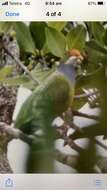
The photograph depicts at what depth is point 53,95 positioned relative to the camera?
0.58 meters

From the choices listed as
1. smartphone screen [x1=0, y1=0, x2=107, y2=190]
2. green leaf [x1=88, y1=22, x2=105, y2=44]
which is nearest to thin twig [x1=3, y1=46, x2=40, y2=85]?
smartphone screen [x1=0, y1=0, x2=107, y2=190]

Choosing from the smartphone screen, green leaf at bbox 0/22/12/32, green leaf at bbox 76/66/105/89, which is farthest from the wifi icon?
green leaf at bbox 0/22/12/32

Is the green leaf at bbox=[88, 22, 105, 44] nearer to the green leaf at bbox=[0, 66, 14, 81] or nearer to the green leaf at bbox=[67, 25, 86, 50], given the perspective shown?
the green leaf at bbox=[67, 25, 86, 50]

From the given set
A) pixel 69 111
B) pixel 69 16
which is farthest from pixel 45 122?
pixel 69 16

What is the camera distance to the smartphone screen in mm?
574

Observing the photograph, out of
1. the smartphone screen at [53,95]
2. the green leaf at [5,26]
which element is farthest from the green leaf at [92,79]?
the green leaf at [5,26]

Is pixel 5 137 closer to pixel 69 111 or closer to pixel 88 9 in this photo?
pixel 69 111

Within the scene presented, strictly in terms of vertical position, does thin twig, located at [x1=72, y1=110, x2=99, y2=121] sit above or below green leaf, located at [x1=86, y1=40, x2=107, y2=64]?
below

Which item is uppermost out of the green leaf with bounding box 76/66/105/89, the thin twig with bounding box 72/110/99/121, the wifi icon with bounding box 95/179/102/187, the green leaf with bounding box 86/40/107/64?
the green leaf with bounding box 86/40/107/64

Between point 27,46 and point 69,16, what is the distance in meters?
0.07

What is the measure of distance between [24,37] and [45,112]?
11 cm

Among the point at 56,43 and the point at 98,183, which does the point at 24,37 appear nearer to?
the point at 56,43

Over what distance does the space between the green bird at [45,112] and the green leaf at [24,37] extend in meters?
0.05

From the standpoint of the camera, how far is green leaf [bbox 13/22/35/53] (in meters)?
0.59
